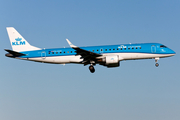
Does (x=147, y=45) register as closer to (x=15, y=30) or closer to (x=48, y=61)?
(x=48, y=61)

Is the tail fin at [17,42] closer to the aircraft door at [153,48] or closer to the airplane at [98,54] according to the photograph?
the airplane at [98,54]

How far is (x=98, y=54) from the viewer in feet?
142

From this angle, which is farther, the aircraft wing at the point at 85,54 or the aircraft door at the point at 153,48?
the aircraft door at the point at 153,48

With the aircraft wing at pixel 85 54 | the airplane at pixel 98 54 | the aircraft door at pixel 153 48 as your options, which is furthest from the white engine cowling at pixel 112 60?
the aircraft door at pixel 153 48

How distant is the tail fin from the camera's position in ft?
159

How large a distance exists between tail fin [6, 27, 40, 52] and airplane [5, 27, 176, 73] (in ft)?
5.28

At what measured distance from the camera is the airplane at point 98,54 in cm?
4353

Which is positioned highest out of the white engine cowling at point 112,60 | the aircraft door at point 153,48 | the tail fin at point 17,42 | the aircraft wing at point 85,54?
the tail fin at point 17,42

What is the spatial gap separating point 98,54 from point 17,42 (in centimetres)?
1524

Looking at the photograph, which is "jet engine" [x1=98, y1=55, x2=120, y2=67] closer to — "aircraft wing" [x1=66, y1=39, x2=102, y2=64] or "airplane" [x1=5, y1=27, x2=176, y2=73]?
"airplane" [x1=5, y1=27, x2=176, y2=73]

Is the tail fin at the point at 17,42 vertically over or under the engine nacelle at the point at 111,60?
over

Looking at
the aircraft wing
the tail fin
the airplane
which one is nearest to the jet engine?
the airplane

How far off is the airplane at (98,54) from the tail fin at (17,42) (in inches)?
63.4

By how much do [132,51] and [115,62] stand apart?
3216mm
